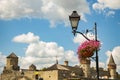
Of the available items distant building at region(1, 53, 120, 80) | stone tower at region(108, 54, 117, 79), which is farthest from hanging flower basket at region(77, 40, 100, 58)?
stone tower at region(108, 54, 117, 79)

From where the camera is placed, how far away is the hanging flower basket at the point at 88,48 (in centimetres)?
1435

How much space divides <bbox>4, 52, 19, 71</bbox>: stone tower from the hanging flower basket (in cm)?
8616

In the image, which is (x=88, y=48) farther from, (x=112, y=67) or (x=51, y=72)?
(x=112, y=67)

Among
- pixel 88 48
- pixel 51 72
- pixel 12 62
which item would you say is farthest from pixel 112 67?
pixel 88 48

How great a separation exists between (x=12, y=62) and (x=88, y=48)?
88566 mm

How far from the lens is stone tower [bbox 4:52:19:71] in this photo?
100125 millimetres

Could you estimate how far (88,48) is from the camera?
47.7 ft

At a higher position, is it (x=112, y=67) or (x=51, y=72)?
(x=112, y=67)

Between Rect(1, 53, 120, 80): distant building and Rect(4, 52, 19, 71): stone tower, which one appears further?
Rect(4, 52, 19, 71): stone tower

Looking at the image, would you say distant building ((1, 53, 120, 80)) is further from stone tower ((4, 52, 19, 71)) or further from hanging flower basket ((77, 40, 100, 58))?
hanging flower basket ((77, 40, 100, 58))

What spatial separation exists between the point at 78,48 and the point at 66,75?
72.2m

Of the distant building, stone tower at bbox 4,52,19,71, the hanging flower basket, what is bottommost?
the hanging flower basket

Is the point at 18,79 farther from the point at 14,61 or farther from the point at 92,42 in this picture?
the point at 92,42

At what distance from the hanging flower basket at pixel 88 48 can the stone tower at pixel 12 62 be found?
86.2 metres
